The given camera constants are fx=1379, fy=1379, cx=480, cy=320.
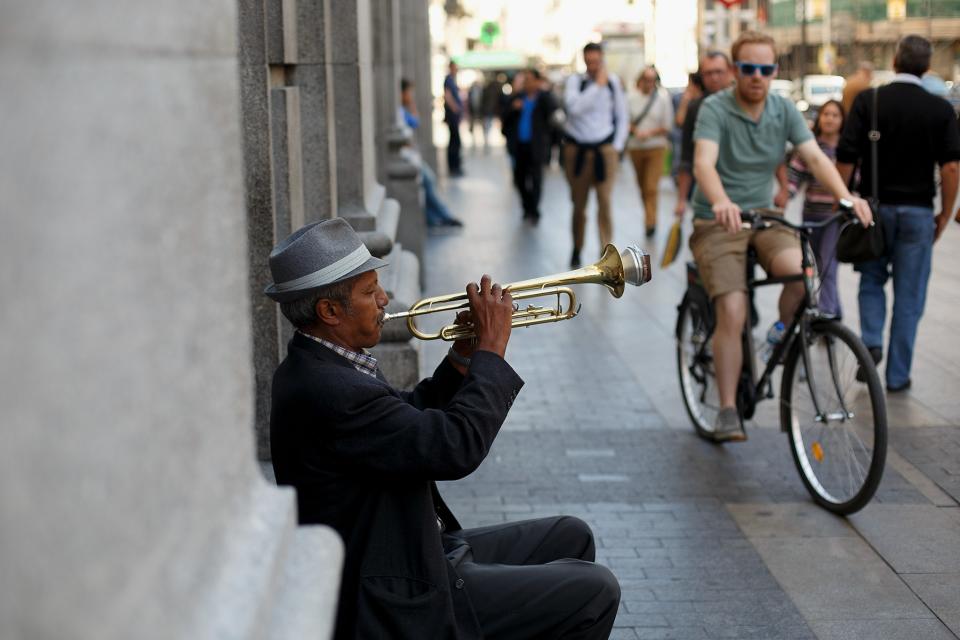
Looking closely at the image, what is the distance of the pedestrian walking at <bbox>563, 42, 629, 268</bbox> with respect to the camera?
13.3 metres

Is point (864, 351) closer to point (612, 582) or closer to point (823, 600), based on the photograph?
point (823, 600)

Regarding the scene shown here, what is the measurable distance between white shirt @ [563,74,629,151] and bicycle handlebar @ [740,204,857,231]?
22.6ft

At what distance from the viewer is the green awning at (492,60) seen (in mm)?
60094

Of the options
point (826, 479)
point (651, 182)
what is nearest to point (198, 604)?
point (826, 479)

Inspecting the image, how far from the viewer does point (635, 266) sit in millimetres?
4023

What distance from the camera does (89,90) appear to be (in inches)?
52.7

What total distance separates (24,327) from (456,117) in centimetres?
2445

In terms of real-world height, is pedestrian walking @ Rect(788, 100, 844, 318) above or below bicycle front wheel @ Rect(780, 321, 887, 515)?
above

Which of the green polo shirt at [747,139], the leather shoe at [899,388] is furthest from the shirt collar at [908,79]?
the leather shoe at [899,388]

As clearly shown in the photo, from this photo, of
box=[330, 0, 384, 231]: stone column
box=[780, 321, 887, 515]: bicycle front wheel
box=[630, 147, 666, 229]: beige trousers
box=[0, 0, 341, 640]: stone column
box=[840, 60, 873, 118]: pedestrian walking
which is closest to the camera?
box=[0, 0, 341, 640]: stone column

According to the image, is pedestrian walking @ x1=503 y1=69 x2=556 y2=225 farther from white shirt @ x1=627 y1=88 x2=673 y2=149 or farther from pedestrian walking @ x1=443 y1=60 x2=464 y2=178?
pedestrian walking @ x1=443 y1=60 x2=464 y2=178

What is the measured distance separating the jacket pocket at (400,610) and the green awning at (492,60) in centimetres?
5770

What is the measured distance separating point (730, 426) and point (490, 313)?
3.37m

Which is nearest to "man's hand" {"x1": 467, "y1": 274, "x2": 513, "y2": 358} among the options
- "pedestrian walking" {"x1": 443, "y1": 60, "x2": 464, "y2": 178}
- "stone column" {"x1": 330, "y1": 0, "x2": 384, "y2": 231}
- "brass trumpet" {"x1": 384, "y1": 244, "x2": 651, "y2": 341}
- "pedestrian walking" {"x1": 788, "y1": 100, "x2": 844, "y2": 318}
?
"brass trumpet" {"x1": 384, "y1": 244, "x2": 651, "y2": 341}
